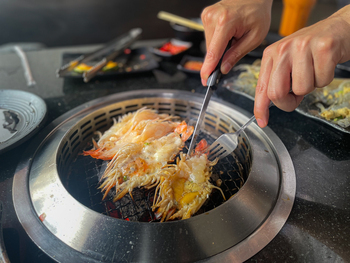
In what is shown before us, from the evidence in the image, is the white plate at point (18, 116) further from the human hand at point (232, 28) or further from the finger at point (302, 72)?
the finger at point (302, 72)

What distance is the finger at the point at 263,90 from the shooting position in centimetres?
137

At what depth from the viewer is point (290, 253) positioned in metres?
1.25

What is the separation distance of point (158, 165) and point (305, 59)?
1156mm

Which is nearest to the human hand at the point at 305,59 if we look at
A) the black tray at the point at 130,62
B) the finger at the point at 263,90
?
the finger at the point at 263,90

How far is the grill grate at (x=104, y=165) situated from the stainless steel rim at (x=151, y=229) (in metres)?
0.23

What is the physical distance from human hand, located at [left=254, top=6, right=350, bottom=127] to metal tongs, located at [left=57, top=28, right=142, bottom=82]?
2.06 meters

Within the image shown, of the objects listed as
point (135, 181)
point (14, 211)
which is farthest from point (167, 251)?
point (14, 211)

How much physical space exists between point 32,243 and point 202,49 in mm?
3438

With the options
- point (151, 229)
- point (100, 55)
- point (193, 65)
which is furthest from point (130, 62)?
point (151, 229)

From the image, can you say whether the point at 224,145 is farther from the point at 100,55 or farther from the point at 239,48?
the point at 100,55

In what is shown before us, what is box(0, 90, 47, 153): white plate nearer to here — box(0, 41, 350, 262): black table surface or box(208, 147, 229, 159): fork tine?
box(0, 41, 350, 262): black table surface

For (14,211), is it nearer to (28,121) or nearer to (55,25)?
(28,121)

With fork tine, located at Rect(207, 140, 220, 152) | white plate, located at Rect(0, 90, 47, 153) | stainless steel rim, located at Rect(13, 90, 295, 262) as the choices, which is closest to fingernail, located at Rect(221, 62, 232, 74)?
fork tine, located at Rect(207, 140, 220, 152)

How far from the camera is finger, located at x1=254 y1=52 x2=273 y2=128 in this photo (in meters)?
1.37
